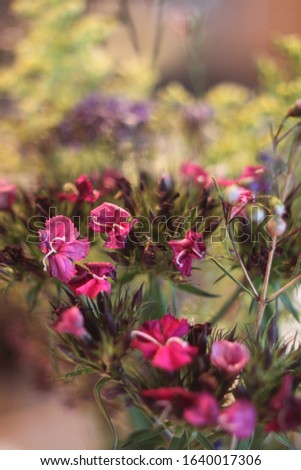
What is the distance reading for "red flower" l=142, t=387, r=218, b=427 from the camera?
297 mm

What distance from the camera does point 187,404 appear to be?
1.02 feet

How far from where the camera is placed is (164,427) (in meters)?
0.38

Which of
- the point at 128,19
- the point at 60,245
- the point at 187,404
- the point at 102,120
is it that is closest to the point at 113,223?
the point at 60,245

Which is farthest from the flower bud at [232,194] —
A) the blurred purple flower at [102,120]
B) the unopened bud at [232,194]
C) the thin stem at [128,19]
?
the thin stem at [128,19]

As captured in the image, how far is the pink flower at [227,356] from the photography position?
341mm

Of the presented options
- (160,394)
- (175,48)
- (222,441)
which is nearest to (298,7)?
(175,48)

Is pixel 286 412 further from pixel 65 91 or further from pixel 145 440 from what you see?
pixel 65 91

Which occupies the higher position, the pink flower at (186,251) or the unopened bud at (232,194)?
the unopened bud at (232,194)

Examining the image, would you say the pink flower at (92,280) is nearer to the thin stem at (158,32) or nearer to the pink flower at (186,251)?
the pink flower at (186,251)

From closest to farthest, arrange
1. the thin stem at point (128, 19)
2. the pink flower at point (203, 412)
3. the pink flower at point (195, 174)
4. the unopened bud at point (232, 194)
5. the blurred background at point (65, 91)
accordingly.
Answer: the pink flower at point (203, 412) < the unopened bud at point (232, 194) < the pink flower at point (195, 174) < the blurred background at point (65, 91) < the thin stem at point (128, 19)

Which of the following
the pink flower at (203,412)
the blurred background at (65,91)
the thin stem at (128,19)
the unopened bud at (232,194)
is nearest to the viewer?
the pink flower at (203,412)

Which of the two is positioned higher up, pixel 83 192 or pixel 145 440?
pixel 83 192

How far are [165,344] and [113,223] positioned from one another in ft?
0.33

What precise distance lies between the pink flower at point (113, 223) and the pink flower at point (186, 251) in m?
0.03
